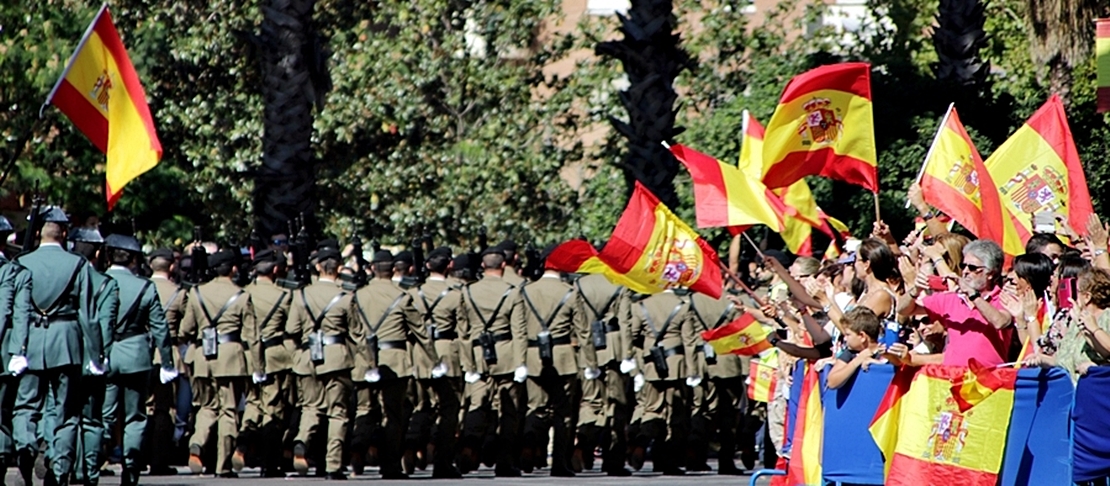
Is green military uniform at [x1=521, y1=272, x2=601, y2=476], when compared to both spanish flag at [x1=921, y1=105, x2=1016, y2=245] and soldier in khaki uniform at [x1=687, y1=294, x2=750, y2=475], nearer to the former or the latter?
soldier in khaki uniform at [x1=687, y1=294, x2=750, y2=475]

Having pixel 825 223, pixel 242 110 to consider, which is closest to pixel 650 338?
pixel 825 223

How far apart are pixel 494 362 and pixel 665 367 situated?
1441mm

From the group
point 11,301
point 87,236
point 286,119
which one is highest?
point 286,119

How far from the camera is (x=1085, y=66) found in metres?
22.1

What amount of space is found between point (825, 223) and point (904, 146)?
4123 millimetres

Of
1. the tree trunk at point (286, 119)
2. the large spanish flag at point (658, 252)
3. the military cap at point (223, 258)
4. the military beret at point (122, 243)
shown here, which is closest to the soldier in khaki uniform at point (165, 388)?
the military cap at point (223, 258)

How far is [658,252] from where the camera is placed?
13883 millimetres

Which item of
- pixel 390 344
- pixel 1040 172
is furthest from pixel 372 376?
pixel 1040 172

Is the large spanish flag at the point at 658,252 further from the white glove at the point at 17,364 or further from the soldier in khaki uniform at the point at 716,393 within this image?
the white glove at the point at 17,364

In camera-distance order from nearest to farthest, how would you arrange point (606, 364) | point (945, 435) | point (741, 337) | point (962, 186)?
point (945, 435) < point (962, 186) < point (741, 337) < point (606, 364)

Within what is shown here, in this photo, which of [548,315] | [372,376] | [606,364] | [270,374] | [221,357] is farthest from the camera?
[606,364]

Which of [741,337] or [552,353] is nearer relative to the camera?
A: [741,337]

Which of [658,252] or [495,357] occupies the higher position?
[658,252]

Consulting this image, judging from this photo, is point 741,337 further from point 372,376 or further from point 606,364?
point 372,376
